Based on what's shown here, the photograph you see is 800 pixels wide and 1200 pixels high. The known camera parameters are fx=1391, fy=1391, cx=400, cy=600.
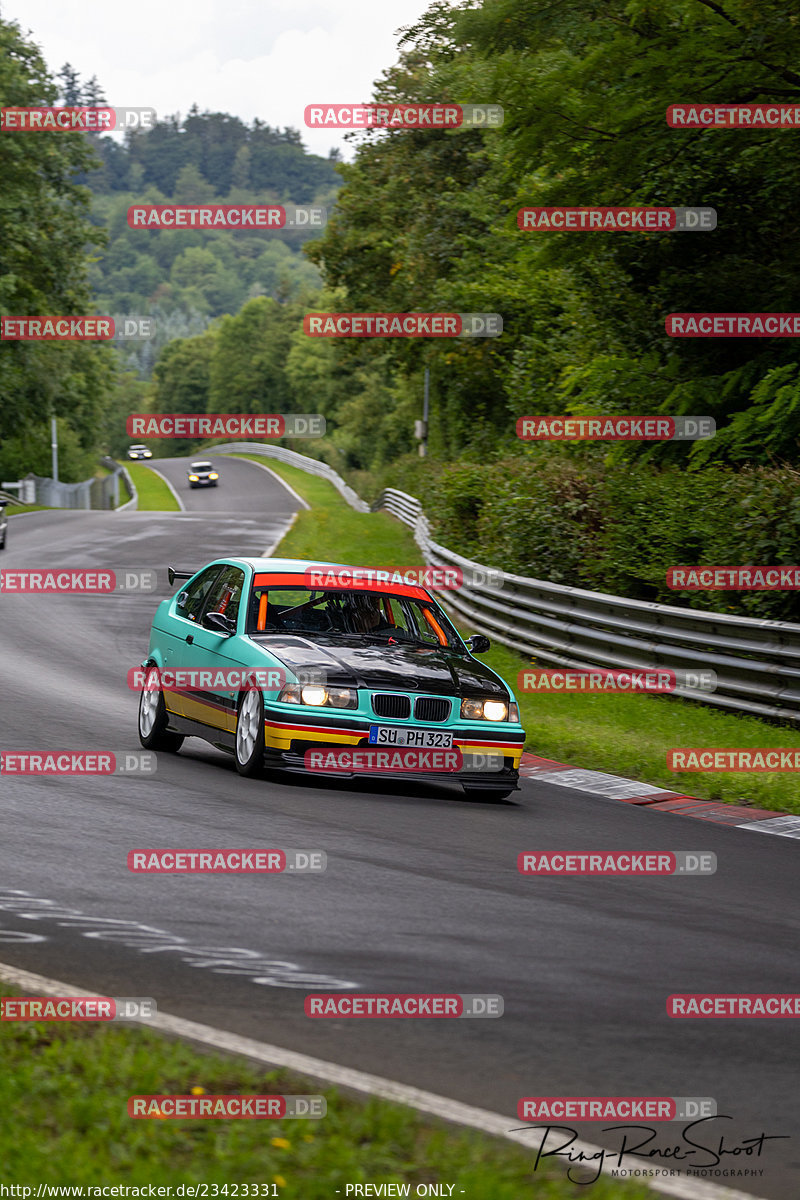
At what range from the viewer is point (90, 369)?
197ft

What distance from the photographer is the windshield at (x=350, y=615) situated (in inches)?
404

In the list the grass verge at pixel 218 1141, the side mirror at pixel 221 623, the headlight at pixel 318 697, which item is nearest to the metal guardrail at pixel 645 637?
the headlight at pixel 318 697

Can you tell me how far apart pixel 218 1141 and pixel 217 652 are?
22.1 ft

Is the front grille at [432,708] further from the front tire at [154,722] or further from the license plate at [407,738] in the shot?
the front tire at [154,722]

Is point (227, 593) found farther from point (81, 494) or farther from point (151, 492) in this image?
point (151, 492)

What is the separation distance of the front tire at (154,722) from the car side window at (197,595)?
1.73ft

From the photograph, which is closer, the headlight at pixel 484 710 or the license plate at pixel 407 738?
the license plate at pixel 407 738

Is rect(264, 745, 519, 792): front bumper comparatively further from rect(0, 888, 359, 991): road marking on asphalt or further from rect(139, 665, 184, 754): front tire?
rect(0, 888, 359, 991): road marking on asphalt

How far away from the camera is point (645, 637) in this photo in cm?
1444

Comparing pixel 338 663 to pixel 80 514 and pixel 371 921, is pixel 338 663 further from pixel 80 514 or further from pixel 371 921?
pixel 80 514

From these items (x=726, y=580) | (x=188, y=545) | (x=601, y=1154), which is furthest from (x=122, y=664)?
(x=188, y=545)

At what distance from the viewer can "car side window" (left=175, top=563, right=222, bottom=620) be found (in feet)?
36.3

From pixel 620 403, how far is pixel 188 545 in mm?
17379

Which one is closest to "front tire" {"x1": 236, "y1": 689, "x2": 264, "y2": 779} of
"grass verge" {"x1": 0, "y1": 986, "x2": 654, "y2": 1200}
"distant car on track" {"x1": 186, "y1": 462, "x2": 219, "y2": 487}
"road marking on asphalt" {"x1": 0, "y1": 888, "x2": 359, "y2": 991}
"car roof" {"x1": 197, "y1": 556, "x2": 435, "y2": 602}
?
"car roof" {"x1": 197, "y1": 556, "x2": 435, "y2": 602}
